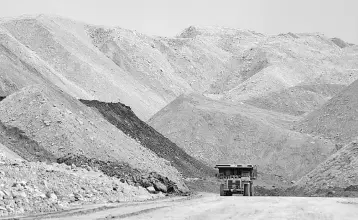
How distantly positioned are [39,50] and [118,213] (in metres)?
69.7

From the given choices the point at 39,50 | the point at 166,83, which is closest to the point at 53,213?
the point at 39,50

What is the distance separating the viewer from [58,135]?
38.3 m

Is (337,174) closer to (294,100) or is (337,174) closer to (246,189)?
(246,189)

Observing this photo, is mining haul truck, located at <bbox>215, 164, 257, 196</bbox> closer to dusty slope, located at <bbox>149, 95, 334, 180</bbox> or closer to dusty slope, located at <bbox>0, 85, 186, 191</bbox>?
dusty slope, located at <bbox>0, 85, 186, 191</bbox>

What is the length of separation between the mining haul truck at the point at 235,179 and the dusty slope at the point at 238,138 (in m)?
22.4

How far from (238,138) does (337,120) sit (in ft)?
33.8

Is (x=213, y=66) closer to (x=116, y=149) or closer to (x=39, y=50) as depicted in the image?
(x=39, y=50)

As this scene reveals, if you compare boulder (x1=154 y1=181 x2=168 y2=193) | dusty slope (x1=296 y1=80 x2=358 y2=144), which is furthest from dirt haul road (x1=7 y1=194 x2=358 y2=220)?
dusty slope (x1=296 y1=80 x2=358 y2=144)

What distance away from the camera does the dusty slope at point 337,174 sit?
42.2 m

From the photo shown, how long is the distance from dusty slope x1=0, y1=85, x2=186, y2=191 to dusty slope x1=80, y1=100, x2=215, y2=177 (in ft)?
23.4

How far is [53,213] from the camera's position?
2333cm

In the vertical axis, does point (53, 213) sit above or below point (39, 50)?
below

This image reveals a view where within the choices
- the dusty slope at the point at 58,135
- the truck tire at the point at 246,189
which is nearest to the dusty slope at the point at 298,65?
the dusty slope at the point at 58,135

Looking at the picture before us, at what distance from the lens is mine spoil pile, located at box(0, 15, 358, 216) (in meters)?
35.2
